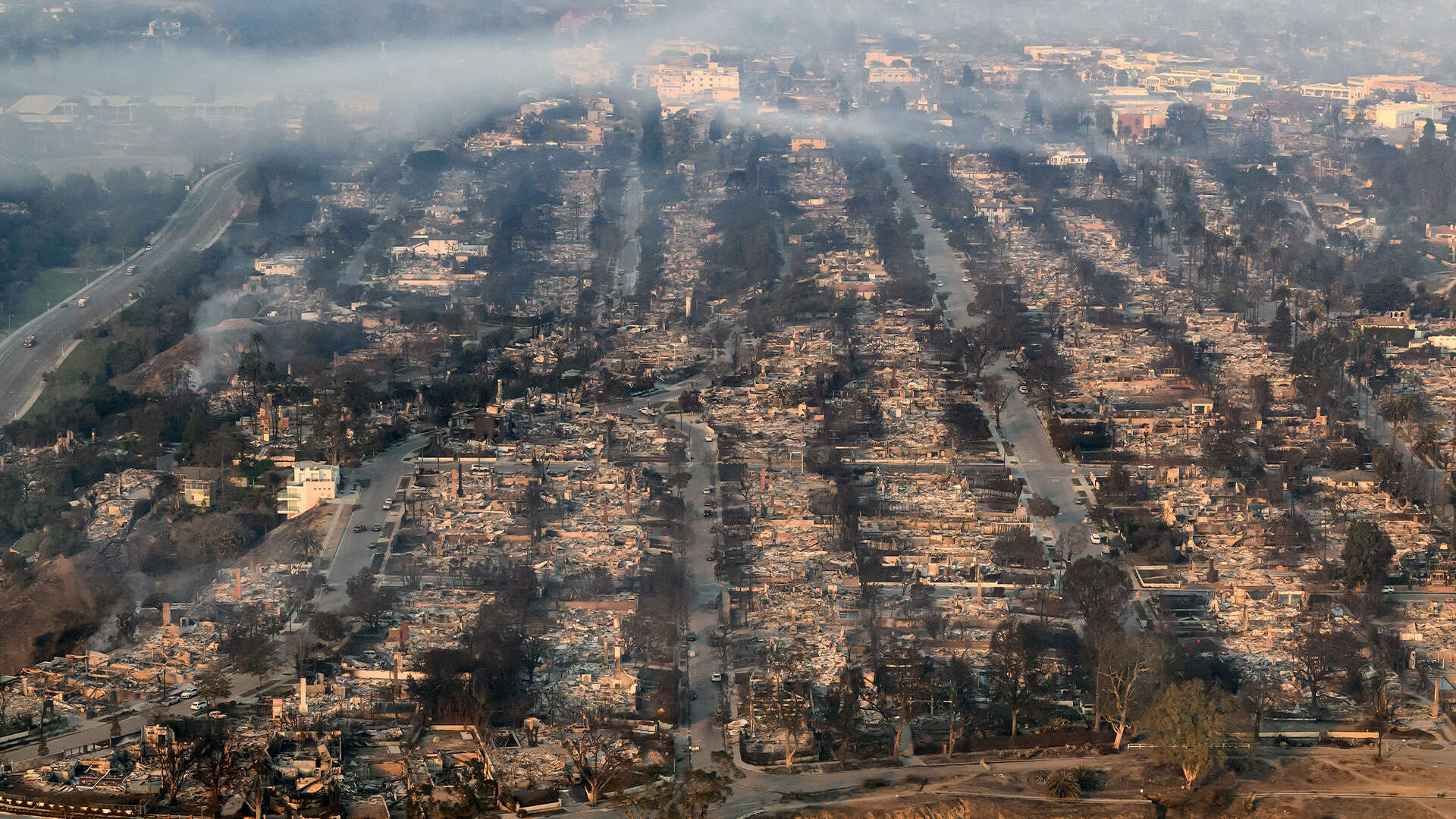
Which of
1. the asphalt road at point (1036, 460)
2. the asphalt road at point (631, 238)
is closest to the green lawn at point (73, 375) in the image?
the asphalt road at point (631, 238)

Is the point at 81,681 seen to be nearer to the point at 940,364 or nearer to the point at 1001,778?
the point at 1001,778

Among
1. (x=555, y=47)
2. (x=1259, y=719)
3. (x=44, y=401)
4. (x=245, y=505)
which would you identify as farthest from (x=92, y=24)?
(x=1259, y=719)

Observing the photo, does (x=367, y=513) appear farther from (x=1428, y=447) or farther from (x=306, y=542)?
(x=1428, y=447)

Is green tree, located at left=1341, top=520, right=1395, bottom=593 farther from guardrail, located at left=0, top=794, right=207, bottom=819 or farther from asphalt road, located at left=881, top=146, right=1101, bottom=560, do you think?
guardrail, located at left=0, top=794, right=207, bottom=819

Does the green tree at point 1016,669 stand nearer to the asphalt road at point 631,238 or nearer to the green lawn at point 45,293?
the asphalt road at point 631,238

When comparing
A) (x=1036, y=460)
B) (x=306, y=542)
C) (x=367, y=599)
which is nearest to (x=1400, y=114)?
(x=1036, y=460)
